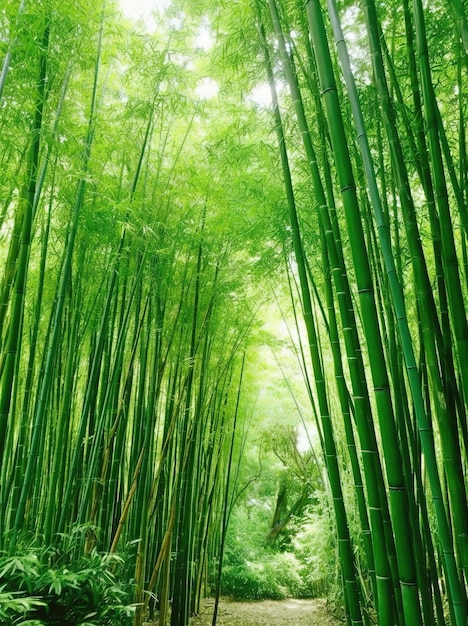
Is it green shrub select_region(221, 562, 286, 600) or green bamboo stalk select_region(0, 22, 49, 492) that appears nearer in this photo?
green bamboo stalk select_region(0, 22, 49, 492)

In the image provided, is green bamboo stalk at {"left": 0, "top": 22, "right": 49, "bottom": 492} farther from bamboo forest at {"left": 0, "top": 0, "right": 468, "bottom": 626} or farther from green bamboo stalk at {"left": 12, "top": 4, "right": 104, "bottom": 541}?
green bamboo stalk at {"left": 12, "top": 4, "right": 104, "bottom": 541}

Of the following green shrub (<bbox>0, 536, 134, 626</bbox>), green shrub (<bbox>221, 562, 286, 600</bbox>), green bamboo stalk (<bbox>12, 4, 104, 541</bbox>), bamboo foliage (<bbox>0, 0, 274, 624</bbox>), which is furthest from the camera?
green shrub (<bbox>221, 562, 286, 600</bbox>)

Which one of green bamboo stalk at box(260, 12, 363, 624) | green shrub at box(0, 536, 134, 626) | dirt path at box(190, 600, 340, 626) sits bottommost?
dirt path at box(190, 600, 340, 626)

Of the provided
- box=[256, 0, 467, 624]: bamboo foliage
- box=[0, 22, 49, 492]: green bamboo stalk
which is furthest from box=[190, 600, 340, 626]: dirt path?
box=[256, 0, 467, 624]: bamboo foliage

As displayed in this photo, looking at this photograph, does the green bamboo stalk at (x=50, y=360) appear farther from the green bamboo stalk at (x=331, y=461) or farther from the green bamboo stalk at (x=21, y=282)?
the green bamboo stalk at (x=331, y=461)

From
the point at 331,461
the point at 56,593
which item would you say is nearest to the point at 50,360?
the point at 56,593

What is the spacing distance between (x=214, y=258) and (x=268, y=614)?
18.6ft

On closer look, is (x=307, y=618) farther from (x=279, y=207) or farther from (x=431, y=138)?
(x=431, y=138)

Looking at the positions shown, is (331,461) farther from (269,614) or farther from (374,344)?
(269,614)

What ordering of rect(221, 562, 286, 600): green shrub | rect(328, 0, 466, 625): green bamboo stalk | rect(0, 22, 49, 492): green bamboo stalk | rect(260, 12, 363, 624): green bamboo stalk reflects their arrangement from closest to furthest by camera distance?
rect(328, 0, 466, 625): green bamboo stalk < rect(260, 12, 363, 624): green bamboo stalk < rect(0, 22, 49, 492): green bamboo stalk < rect(221, 562, 286, 600): green shrub

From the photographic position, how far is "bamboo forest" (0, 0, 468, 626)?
156cm

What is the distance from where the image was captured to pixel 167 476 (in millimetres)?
4270

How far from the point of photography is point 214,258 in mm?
4008

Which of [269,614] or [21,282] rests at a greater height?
[21,282]
